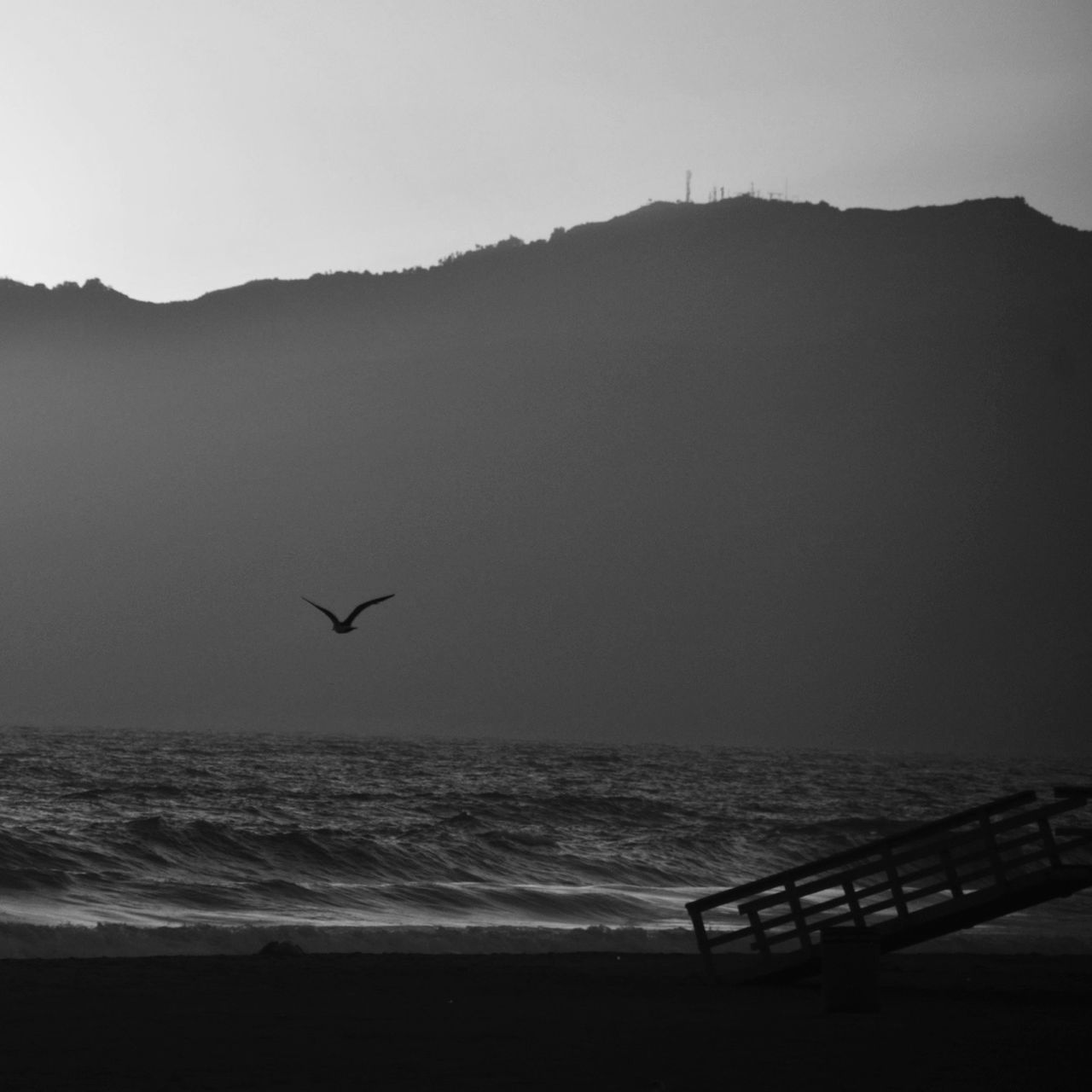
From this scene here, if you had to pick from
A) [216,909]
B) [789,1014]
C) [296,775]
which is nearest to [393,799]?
[296,775]

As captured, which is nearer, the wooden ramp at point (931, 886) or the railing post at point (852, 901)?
the wooden ramp at point (931, 886)

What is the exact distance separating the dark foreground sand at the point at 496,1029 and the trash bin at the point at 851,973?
0.21m

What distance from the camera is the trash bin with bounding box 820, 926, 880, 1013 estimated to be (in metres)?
13.2

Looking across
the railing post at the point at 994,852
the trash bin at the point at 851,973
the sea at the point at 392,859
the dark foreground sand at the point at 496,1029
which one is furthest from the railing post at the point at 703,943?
the sea at the point at 392,859

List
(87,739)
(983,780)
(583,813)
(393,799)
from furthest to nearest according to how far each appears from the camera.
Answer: (87,739) < (983,780) < (393,799) < (583,813)

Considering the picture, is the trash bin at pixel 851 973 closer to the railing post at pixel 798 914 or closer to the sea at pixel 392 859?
the railing post at pixel 798 914

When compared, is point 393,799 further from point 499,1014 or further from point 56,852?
point 499,1014

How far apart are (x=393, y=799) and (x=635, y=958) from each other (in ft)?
96.5

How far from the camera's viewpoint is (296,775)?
61.8 meters

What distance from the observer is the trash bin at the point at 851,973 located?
13.2 metres

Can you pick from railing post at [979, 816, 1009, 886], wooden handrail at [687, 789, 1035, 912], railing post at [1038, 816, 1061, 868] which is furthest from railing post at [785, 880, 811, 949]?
railing post at [1038, 816, 1061, 868]

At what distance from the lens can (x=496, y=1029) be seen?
1191cm

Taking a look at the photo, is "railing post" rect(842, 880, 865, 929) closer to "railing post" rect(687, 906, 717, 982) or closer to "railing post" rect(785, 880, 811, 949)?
"railing post" rect(785, 880, 811, 949)

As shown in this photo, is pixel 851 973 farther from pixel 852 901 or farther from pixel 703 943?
pixel 703 943
